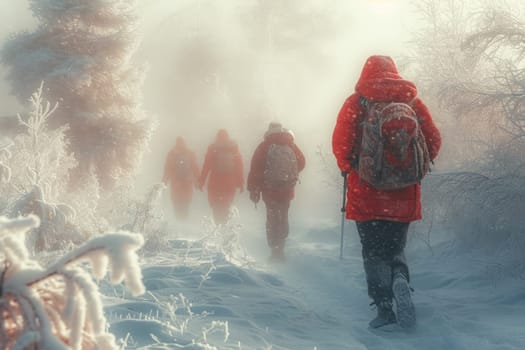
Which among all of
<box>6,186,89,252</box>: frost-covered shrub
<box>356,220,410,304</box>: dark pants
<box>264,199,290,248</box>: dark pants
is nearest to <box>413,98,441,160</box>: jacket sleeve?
<box>356,220,410,304</box>: dark pants

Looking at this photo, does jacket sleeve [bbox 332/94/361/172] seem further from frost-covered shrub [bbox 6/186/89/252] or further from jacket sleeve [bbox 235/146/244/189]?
jacket sleeve [bbox 235/146/244/189]

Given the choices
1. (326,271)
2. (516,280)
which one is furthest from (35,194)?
(516,280)

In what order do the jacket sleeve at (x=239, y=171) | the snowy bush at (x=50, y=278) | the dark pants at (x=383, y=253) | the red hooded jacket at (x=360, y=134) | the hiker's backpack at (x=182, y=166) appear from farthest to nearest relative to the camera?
1. the hiker's backpack at (x=182, y=166)
2. the jacket sleeve at (x=239, y=171)
3. the dark pants at (x=383, y=253)
4. the red hooded jacket at (x=360, y=134)
5. the snowy bush at (x=50, y=278)

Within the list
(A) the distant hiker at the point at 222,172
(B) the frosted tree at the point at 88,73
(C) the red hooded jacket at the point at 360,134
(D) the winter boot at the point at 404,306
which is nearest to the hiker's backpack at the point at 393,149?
(C) the red hooded jacket at the point at 360,134

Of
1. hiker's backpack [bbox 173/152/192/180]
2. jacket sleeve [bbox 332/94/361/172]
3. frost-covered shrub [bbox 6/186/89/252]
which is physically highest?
jacket sleeve [bbox 332/94/361/172]

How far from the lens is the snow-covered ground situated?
132 inches

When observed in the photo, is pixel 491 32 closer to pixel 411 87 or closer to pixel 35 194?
pixel 411 87

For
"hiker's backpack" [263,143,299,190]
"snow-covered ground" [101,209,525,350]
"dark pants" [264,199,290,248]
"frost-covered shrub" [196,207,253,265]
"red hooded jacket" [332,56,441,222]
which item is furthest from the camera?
"dark pants" [264,199,290,248]

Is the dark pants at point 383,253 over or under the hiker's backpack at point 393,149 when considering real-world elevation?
under

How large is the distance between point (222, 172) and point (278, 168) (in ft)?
11.7

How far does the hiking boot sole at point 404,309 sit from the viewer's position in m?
4.29

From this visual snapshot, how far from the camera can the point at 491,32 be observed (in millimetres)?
6496

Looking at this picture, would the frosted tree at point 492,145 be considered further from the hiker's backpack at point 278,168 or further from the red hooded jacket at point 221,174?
the red hooded jacket at point 221,174

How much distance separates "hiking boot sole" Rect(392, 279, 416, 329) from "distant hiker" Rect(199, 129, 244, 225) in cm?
733
